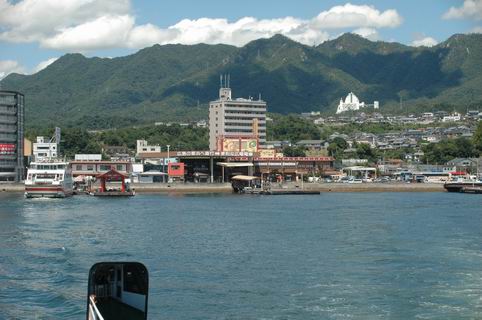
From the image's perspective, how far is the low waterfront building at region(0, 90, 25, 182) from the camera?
110 metres

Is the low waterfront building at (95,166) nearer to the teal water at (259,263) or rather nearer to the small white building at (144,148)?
the small white building at (144,148)

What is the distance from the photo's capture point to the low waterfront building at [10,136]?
110m

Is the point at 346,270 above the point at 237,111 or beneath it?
beneath

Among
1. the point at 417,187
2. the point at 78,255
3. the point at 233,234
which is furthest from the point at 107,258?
the point at 417,187

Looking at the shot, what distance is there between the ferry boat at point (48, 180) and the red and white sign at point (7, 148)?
2434cm

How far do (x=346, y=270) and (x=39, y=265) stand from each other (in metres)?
12.5

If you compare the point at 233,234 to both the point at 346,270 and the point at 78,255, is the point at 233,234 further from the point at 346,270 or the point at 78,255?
the point at 346,270

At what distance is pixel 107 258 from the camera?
113 ft

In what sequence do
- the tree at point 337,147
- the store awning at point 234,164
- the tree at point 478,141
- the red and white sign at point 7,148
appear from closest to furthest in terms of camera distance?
1. the red and white sign at point 7,148
2. the store awning at point 234,164
3. the tree at point 478,141
4. the tree at point 337,147

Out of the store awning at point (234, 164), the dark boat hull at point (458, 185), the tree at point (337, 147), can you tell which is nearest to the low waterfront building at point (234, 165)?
the store awning at point (234, 164)

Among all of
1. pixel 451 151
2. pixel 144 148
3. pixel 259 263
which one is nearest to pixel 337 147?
pixel 451 151

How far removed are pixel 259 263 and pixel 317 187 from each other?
254ft

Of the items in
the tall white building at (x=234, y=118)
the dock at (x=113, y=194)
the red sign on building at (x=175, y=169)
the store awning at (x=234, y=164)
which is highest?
the tall white building at (x=234, y=118)

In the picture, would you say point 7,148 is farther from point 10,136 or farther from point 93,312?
point 93,312
